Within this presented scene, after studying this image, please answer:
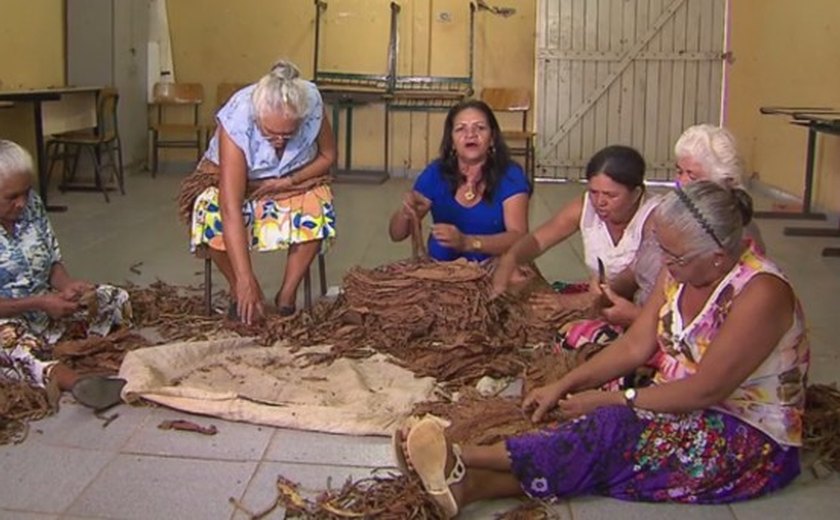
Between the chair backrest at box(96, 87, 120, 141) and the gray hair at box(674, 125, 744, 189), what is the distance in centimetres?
561

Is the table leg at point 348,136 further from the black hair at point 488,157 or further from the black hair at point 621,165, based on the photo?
the black hair at point 621,165

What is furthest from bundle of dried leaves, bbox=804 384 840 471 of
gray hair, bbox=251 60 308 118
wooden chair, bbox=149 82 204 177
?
wooden chair, bbox=149 82 204 177

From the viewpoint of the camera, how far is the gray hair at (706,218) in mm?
1864

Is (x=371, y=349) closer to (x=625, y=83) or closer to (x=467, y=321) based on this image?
(x=467, y=321)

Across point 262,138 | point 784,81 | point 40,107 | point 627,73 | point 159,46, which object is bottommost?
point 262,138

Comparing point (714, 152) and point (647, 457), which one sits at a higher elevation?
point (714, 152)

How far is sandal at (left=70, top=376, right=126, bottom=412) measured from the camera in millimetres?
2551

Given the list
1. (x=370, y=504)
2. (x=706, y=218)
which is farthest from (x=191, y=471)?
(x=706, y=218)

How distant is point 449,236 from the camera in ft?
10.5

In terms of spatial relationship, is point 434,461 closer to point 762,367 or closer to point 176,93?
point 762,367

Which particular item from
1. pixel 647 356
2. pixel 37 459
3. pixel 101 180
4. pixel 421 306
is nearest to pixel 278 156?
pixel 421 306

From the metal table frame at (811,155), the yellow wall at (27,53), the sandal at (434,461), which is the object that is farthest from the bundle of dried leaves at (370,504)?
the yellow wall at (27,53)

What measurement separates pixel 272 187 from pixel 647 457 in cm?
193

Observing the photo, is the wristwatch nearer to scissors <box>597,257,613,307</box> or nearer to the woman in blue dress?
scissors <box>597,257,613,307</box>
